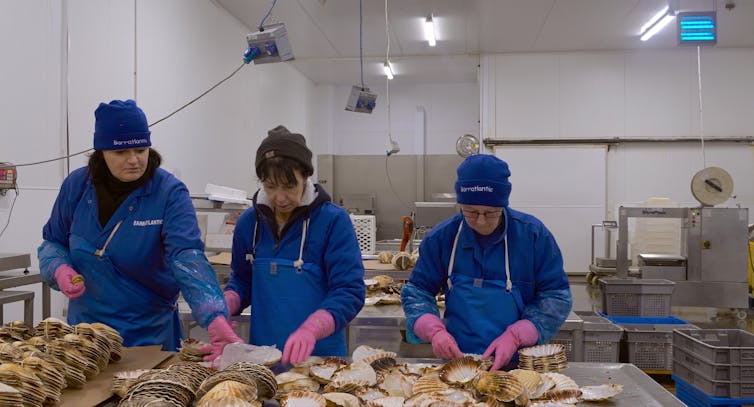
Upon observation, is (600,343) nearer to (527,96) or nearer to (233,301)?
(233,301)

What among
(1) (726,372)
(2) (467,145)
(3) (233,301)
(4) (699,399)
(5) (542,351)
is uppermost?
(2) (467,145)

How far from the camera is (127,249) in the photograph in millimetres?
1959

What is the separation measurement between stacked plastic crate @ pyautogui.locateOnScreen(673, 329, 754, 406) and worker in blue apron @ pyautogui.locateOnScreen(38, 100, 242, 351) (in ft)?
10.1

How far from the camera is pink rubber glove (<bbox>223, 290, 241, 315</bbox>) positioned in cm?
201

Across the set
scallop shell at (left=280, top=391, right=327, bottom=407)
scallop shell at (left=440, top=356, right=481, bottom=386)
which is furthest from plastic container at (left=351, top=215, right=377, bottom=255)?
scallop shell at (left=280, top=391, right=327, bottom=407)

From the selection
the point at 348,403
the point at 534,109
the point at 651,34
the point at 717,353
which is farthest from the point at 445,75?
the point at 348,403

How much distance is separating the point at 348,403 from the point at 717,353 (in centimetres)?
287

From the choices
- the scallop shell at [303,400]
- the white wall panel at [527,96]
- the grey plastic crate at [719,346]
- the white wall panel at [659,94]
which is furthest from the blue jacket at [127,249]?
the white wall panel at [659,94]

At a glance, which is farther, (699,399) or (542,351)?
(699,399)

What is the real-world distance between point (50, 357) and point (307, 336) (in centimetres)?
69

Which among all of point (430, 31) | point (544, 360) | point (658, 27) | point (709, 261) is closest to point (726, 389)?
point (544, 360)

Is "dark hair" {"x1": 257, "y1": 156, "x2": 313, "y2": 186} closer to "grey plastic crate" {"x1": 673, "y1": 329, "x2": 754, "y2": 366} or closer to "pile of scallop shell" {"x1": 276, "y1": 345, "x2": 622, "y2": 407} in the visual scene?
"pile of scallop shell" {"x1": 276, "y1": 345, "x2": 622, "y2": 407}

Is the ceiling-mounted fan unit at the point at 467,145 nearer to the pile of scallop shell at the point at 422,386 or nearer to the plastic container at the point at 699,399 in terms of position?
the plastic container at the point at 699,399

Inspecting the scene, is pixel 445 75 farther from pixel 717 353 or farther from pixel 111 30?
pixel 717 353
